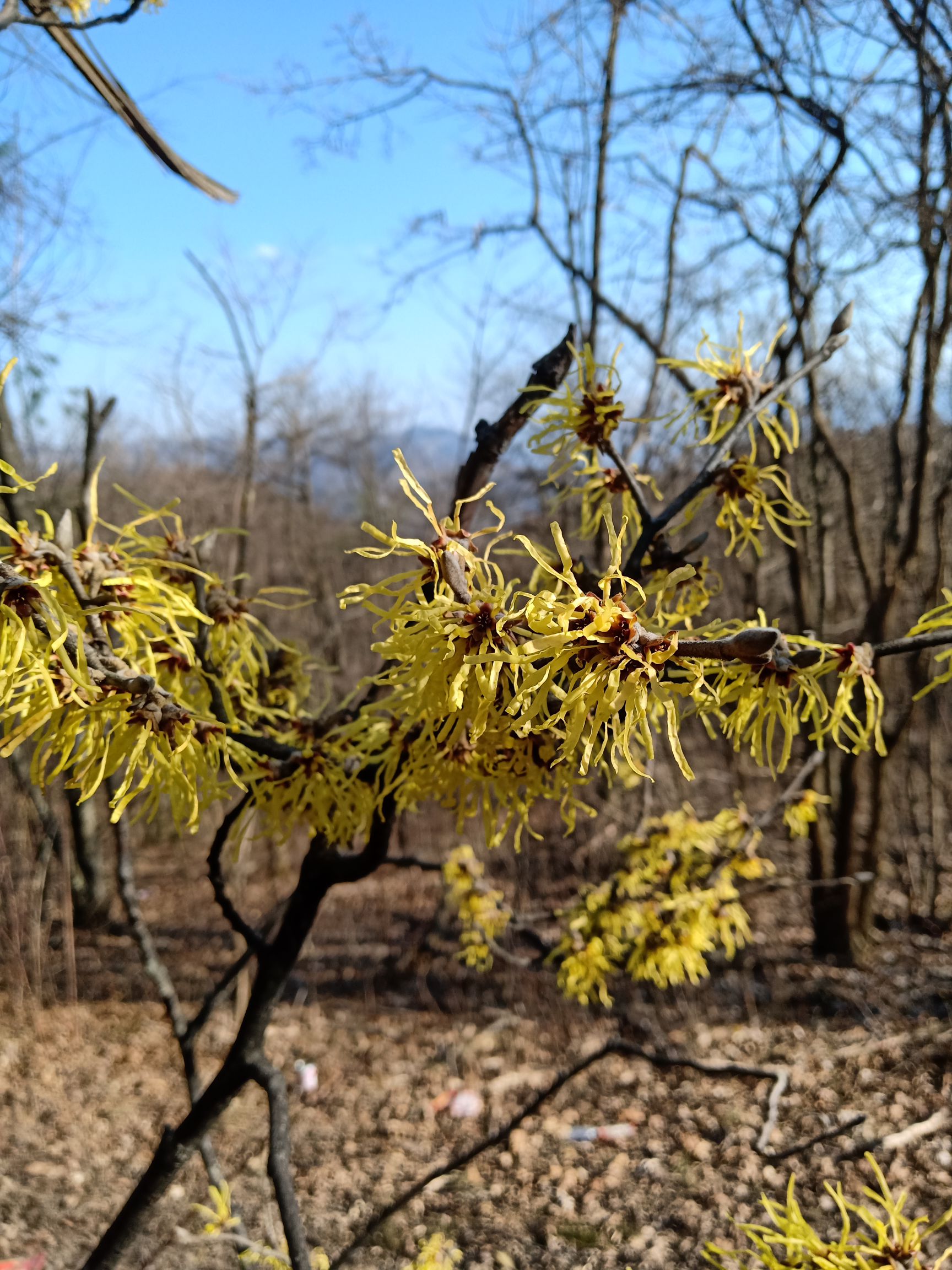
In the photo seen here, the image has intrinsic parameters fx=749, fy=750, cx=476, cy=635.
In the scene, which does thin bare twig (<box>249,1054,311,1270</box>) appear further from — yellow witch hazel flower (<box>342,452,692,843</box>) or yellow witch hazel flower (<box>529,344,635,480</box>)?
yellow witch hazel flower (<box>529,344,635,480</box>)

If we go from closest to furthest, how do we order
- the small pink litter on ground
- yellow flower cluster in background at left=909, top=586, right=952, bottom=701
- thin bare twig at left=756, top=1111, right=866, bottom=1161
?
yellow flower cluster in background at left=909, top=586, right=952, bottom=701, thin bare twig at left=756, top=1111, right=866, bottom=1161, the small pink litter on ground

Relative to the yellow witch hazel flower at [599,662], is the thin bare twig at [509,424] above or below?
above

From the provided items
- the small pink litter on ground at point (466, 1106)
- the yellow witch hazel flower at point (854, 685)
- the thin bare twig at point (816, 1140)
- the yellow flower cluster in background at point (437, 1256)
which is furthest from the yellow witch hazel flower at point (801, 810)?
the small pink litter on ground at point (466, 1106)

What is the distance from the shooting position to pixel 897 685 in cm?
538

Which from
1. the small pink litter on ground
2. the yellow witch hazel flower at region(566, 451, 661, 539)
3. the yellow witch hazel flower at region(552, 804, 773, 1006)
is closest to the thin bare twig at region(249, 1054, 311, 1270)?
the yellow witch hazel flower at region(552, 804, 773, 1006)

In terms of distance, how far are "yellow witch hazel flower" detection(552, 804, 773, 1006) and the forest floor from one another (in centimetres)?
106

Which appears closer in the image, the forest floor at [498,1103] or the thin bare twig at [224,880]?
the thin bare twig at [224,880]

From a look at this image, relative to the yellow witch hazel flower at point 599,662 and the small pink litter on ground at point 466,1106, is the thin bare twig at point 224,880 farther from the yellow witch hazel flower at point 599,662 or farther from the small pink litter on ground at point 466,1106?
the small pink litter on ground at point 466,1106

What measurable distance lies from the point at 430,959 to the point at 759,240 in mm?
5299

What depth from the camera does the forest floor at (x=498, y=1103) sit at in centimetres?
319

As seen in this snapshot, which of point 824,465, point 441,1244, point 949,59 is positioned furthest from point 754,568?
point 441,1244

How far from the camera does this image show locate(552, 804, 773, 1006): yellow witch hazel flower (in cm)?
212

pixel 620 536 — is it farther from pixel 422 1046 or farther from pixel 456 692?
pixel 422 1046

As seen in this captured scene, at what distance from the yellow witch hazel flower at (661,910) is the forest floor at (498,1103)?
1.06 m
